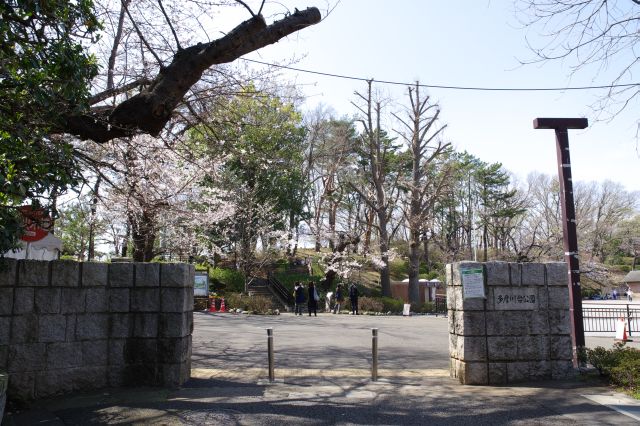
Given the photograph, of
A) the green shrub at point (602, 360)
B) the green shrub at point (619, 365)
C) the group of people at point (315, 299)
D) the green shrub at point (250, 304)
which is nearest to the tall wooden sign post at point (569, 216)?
the green shrub at point (602, 360)

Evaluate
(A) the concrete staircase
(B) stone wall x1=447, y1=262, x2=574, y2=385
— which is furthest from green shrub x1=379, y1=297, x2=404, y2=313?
(B) stone wall x1=447, y1=262, x2=574, y2=385

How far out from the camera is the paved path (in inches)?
240

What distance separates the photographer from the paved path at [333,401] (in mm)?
6098

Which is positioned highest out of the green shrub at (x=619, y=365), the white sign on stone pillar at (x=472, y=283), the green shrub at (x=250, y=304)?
the white sign on stone pillar at (x=472, y=283)

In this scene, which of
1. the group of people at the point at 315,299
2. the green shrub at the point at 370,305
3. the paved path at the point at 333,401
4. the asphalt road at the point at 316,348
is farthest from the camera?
the green shrub at the point at 370,305

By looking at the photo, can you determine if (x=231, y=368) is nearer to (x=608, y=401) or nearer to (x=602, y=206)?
(x=608, y=401)

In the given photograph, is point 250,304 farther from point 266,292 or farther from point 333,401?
point 333,401

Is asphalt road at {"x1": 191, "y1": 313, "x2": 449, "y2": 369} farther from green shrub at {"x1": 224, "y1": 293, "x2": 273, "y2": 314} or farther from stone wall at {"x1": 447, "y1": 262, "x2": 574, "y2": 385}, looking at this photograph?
green shrub at {"x1": 224, "y1": 293, "x2": 273, "y2": 314}

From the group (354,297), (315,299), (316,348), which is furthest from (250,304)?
(316,348)

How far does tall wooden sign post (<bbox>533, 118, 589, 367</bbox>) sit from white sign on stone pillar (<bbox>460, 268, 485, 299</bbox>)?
79.3 inches

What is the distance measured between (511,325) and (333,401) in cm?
322

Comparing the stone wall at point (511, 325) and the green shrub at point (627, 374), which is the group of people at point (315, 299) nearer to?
the stone wall at point (511, 325)

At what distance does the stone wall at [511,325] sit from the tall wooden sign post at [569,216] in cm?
91

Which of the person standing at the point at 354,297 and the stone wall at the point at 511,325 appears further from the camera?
the person standing at the point at 354,297
